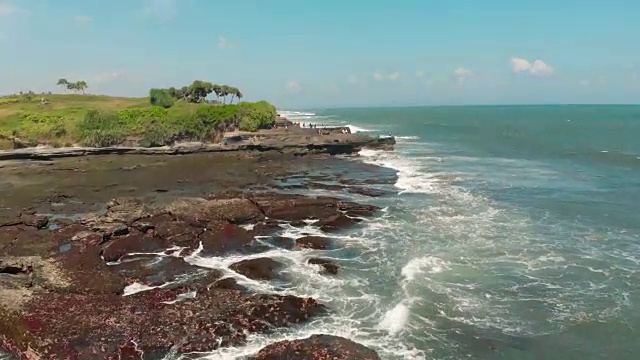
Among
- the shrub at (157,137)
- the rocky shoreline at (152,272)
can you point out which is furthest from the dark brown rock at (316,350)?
the shrub at (157,137)

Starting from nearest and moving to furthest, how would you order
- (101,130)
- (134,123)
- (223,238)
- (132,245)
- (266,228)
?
1. (132,245)
2. (223,238)
3. (266,228)
4. (101,130)
5. (134,123)

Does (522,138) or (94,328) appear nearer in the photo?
(94,328)

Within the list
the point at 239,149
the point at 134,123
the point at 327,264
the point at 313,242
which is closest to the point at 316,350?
the point at 327,264

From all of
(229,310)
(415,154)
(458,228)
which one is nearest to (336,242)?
(458,228)

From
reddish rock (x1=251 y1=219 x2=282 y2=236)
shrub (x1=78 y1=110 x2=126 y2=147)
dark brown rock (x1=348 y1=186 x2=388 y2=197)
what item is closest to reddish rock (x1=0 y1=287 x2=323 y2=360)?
reddish rock (x1=251 y1=219 x2=282 y2=236)

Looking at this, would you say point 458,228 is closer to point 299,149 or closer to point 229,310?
Answer: point 229,310

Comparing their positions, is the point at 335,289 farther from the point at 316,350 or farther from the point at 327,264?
the point at 316,350
